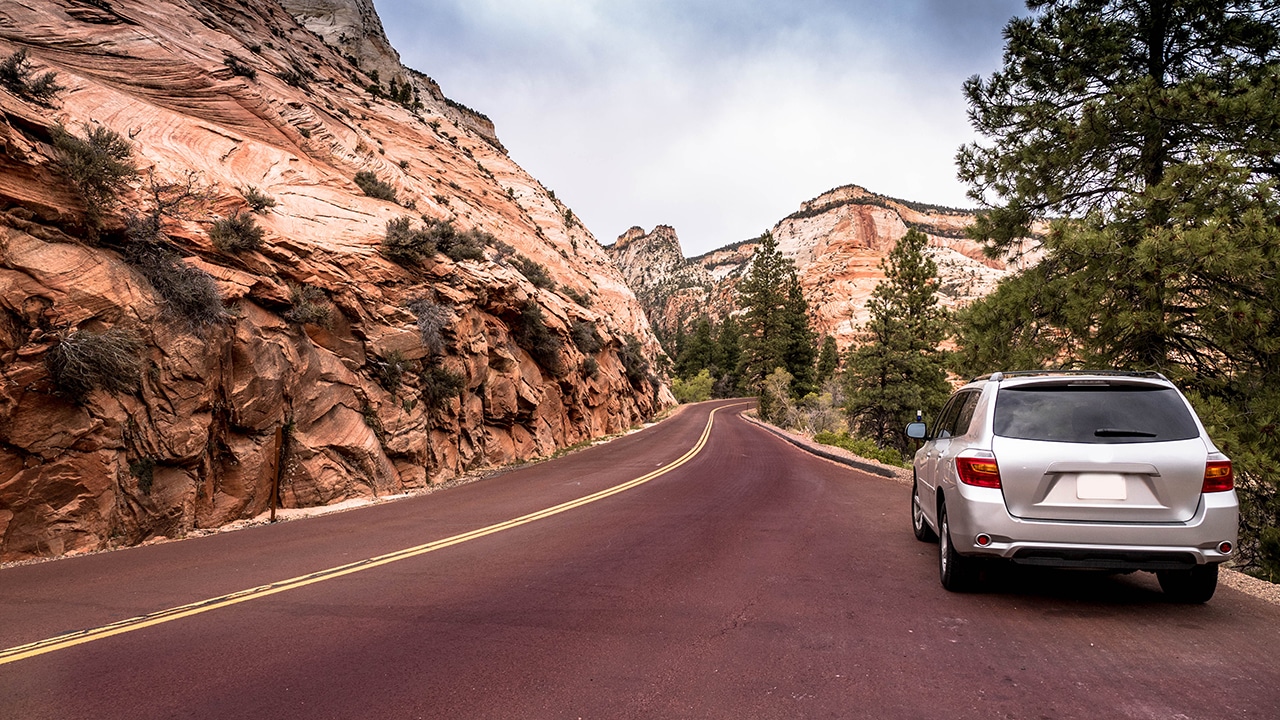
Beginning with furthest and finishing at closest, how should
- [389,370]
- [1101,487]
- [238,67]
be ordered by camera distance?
[238,67] → [389,370] → [1101,487]

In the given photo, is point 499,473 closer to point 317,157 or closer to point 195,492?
point 195,492

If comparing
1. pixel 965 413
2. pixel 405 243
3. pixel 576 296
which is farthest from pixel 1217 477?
pixel 576 296

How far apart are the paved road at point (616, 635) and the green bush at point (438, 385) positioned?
7.32 meters

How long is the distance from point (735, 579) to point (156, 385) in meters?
8.77

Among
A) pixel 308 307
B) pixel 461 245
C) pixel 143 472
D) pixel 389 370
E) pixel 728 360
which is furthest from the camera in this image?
pixel 728 360

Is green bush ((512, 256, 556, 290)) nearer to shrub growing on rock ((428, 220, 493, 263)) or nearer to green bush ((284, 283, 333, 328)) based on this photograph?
shrub growing on rock ((428, 220, 493, 263))

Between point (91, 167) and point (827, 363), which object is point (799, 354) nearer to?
point (827, 363)

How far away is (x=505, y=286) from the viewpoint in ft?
62.5

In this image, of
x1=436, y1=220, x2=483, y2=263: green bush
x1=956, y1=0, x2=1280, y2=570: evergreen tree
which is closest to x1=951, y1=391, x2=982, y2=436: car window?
x1=956, y1=0, x2=1280, y2=570: evergreen tree

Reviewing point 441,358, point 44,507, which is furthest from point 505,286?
point 44,507

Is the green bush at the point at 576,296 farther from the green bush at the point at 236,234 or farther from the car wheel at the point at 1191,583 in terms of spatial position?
the car wheel at the point at 1191,583

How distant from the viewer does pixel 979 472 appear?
15.3 ft

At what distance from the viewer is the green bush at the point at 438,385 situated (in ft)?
48.2

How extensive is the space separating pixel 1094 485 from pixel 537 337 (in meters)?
18.4
